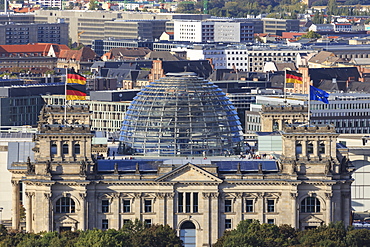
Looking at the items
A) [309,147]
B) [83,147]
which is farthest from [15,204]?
[309,147]

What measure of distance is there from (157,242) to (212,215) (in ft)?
37.8

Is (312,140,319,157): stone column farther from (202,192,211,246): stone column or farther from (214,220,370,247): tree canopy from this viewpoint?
(202,192,211,246): stone column

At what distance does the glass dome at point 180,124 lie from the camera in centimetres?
18475

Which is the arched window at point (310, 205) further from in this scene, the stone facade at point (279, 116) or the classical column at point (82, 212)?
the stone facade at point (279, 116)

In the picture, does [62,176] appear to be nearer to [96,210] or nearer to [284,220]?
[96,210]

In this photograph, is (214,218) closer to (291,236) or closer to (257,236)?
(291,236)

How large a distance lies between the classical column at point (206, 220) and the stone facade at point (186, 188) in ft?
0.30

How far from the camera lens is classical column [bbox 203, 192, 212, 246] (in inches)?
6914

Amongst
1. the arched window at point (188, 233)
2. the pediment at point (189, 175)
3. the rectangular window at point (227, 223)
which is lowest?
the arched window at point (188, 233)

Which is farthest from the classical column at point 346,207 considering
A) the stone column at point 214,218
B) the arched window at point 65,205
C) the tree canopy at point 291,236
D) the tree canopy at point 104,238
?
the arched window at point 65,205

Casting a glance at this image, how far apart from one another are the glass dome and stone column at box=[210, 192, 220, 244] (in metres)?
9.68

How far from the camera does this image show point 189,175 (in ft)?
575

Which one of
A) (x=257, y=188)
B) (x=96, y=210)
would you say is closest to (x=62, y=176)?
(x=96, y=210)

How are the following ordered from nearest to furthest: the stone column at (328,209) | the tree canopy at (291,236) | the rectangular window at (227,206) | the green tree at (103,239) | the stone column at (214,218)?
the green tree at (103,239) → the tree canopy at (291,236) → the stone column at (328,209) → the stone column at (214,218) → the rectangular window at (227,206)
